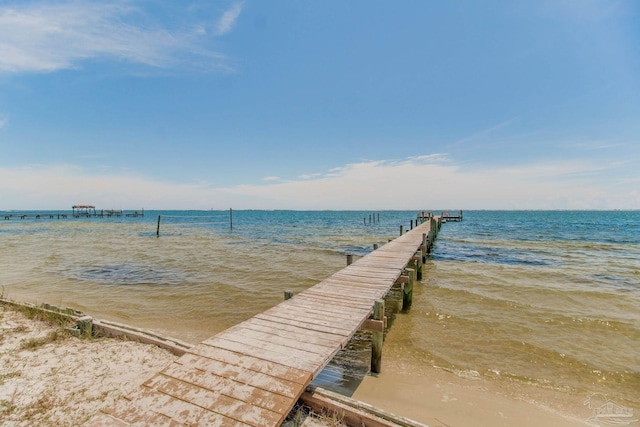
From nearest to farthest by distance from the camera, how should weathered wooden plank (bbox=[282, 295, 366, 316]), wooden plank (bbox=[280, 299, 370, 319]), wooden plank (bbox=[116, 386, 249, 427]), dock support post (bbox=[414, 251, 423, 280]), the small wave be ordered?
wooden plank (bbox=[116, 386, 249, 427]), wooden plank (bbox=[280, 299, 370, 319]), weathered wooden plank (bbox=[282, 295, 366, 316]), the small wave, dock support post (bbox=[414, 251, 423, 280])

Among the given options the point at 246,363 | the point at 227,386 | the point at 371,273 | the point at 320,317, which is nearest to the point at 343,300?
the point at 320,317

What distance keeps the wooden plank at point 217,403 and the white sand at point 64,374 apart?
1.05 m

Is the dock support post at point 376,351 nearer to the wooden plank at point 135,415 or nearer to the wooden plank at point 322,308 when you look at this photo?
the wooden plank at point 322,308

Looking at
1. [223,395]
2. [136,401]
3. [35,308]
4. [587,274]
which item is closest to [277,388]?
[223,395]

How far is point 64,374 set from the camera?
440cm

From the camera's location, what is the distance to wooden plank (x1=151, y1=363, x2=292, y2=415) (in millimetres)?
3178

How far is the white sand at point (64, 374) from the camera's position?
360 centimetres

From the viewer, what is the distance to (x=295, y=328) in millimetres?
5191

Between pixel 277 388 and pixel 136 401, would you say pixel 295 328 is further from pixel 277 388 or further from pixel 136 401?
pixel 136 401

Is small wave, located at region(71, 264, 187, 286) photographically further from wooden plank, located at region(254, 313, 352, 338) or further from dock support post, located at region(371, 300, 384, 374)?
dock support post, located at region(371, 300, 384, 374)

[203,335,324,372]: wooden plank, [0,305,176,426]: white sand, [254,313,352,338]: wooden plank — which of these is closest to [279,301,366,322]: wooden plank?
[254,313,352,338]: wooden plank

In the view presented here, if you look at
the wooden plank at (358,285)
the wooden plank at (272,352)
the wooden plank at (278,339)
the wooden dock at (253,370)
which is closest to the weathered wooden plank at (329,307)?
the wooden dock at (253,370)

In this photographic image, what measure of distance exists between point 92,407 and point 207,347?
142cm

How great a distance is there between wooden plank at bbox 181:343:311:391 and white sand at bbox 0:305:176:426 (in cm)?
103
